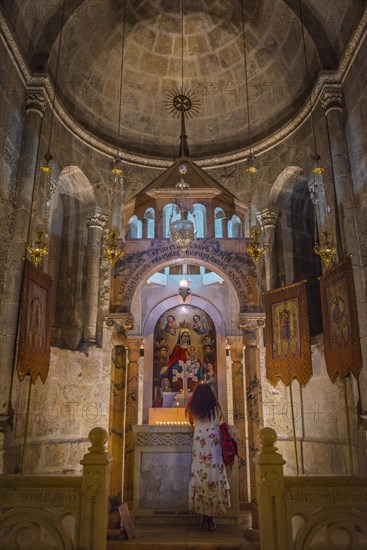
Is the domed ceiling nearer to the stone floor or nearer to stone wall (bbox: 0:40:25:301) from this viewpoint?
stone wall (bbox: 0:40:25:301)

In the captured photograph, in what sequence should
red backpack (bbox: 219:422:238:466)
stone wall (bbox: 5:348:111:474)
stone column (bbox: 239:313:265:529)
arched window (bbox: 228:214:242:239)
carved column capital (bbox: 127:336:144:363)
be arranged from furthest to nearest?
arched window (bbox: 228:214:242:239) → carved column capital (bbox: 127:336:144:363) → stone wall (bbox: 5:348:111:474) → stone column (bbox: 239:313:265:529) → red backpack (bbox: 219:422:238:466)

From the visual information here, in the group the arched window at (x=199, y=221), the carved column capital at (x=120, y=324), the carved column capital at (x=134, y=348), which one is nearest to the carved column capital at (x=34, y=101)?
the arched window at (x=199, y=221)

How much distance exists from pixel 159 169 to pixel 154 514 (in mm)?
8293

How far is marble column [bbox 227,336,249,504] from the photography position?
8.59 meters

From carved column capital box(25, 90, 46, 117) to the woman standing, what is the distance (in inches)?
227

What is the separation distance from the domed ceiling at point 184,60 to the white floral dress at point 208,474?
22.5 ft

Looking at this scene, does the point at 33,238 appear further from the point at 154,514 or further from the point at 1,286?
the point at 154,514

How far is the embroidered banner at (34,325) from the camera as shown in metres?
6.73

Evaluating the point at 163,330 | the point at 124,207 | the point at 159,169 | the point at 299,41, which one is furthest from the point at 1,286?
the point at 299,41

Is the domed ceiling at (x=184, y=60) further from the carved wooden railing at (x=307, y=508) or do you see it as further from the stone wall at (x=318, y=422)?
the carved wooden railing at (x=307, y=508)

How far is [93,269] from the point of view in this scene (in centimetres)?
1055

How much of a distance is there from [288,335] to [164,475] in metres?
3.14

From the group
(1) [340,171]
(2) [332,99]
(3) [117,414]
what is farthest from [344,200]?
(3) [117,414]

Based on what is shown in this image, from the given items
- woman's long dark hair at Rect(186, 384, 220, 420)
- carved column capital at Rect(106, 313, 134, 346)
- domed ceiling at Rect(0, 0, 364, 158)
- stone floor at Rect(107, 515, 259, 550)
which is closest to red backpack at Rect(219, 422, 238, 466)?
woman's long dark hair at Rect(186, 384, 220, 420)
